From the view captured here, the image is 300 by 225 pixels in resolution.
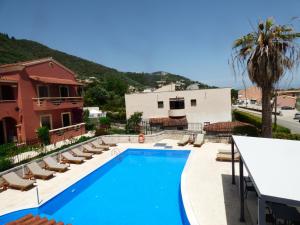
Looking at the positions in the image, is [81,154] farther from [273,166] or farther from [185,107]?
[185,107]

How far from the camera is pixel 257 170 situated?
20.4 ft

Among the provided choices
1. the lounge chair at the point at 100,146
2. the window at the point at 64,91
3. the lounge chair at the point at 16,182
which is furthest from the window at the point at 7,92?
the lounge chair at the point at 16,182


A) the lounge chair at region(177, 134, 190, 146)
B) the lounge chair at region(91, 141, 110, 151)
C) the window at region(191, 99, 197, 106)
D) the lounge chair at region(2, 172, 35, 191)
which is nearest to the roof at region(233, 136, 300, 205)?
the lounge chair at region(2, 172, 35, 191)

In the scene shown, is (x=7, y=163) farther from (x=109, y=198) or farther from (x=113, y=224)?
(x=113, y=224)

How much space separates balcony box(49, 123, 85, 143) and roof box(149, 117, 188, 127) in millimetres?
12988

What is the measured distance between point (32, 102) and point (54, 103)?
2.33 meters

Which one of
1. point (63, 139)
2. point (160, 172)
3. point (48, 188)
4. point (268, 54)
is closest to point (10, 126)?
point (63, 139)

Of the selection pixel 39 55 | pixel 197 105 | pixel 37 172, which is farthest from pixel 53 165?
pixel 39 55

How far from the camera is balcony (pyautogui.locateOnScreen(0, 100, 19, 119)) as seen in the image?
63.1 feet

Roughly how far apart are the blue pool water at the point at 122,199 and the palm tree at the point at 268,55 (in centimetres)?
945

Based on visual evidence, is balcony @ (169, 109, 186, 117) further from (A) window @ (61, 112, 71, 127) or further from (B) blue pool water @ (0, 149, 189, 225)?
(B) blue pool water @ (0, 149, 189, 225)

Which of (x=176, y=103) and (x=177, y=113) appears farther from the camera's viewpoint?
(x=176, y=103)

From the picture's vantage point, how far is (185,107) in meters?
36.1

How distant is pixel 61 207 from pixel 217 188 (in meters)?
8.72
